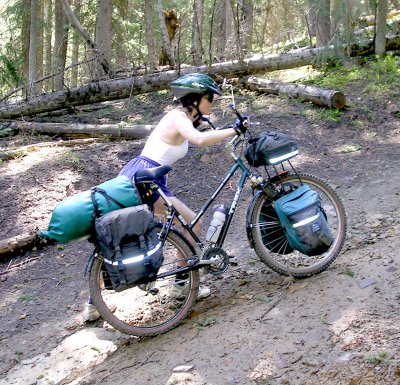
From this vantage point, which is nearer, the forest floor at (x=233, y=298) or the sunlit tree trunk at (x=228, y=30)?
the forest floor at (x=233, y=298)

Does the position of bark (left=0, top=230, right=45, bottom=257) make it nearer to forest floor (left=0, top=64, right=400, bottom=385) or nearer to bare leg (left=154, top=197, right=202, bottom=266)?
forest floor (left=0, top=64, right=400, bottom=385)

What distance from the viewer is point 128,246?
3.93 meters

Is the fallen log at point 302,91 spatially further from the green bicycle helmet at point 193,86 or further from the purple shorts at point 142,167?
the purple shorts at point 142,167

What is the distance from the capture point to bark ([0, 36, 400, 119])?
10.8m

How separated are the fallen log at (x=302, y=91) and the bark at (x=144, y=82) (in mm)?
439

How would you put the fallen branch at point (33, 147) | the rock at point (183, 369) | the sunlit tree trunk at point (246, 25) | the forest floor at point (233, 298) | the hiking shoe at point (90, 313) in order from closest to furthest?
the forest floor at point (233, 298) < the rock at point (183, 369) < the hiking shoe at point (90, 313) < the fallen branch at point (33, 147) < the sunlit tree trunk at point (246, 25)

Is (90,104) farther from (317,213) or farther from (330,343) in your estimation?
(330,343)

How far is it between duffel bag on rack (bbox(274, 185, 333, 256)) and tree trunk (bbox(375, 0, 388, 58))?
24.6 feet

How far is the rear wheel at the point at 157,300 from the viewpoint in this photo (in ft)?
13.8

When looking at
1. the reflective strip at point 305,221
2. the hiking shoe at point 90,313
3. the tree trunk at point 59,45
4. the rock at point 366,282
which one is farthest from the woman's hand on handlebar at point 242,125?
the tree trunk at point 59,45

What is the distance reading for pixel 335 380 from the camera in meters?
3.16

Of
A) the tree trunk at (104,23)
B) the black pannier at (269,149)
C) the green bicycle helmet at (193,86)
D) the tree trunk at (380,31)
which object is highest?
the tree trunk at (104,23)

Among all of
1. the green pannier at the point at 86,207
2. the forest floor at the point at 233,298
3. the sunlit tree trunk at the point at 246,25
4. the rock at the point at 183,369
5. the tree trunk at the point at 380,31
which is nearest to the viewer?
the forest floor at the point at 233,298

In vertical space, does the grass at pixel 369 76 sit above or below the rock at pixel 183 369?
above
